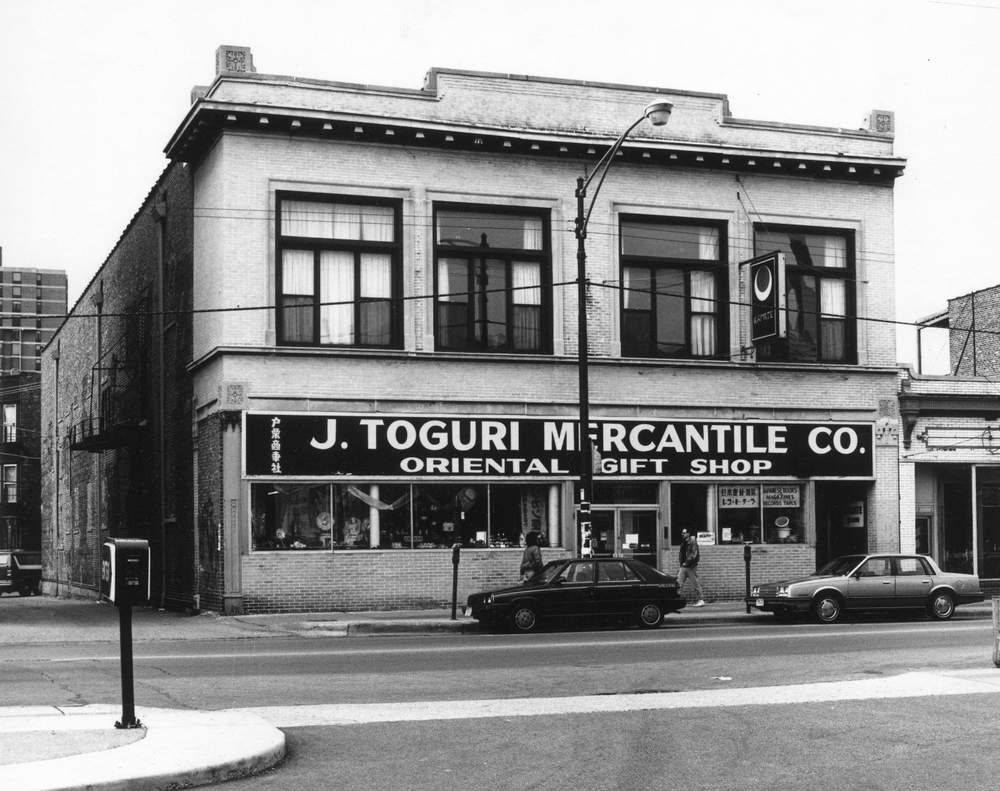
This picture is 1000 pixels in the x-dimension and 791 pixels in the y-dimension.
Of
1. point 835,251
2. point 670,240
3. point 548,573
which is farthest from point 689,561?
point 835,251

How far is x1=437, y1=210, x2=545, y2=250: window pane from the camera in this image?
2827 centimetres

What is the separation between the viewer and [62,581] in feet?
168

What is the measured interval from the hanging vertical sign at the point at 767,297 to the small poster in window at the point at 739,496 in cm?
336

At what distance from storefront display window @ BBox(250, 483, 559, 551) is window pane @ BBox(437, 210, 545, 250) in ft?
17.0

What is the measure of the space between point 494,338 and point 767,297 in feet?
20.1

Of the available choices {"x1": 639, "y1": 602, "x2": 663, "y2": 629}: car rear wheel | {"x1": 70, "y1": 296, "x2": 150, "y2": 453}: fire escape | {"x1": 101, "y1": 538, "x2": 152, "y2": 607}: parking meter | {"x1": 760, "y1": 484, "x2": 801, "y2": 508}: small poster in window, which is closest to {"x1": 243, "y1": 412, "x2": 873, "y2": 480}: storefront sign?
{"x1": 760, "y1": 484, "x2": 801, "y2": 508}: small poster in window

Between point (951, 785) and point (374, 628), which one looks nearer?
point (951, 785)

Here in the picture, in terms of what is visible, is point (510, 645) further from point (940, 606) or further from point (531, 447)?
point (940, 606)

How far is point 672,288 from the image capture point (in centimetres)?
2991

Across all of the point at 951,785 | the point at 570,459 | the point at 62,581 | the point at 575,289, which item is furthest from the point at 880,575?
the point at 62,581

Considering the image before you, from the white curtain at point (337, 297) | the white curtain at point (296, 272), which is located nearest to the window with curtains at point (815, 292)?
the white curtain at point (337, 297)

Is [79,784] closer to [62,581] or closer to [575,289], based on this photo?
[575,289]

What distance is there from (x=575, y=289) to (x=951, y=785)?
20584 millimetres

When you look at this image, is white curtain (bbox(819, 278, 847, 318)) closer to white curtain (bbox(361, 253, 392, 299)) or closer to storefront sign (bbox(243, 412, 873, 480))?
storefront sign (bbox(243, 412, 873, 480))
